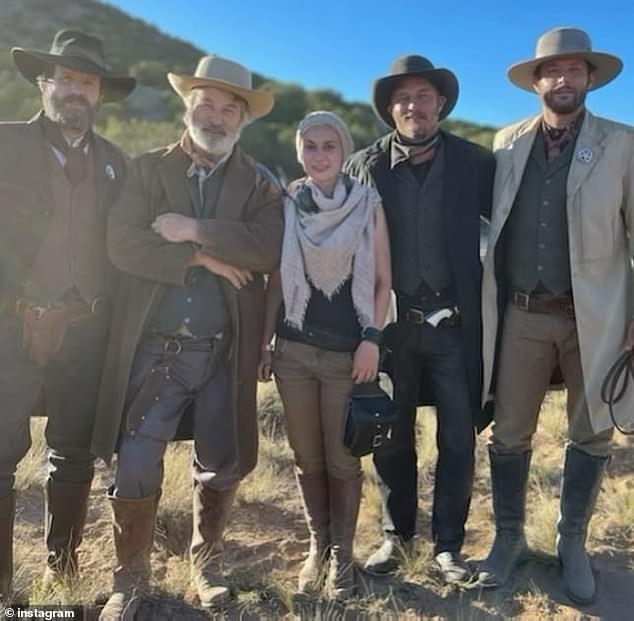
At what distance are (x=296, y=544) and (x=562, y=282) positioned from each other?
7.72 ft

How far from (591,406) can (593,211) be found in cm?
98

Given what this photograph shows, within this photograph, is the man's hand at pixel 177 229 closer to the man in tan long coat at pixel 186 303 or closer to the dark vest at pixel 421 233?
the man in tan long coat at pixel 186 303

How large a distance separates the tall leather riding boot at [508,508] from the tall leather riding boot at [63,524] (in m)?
2.14

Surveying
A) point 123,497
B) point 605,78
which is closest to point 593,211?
point 605,78

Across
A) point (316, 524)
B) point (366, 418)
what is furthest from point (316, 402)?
point (316, 524)

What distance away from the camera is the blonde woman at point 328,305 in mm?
3506

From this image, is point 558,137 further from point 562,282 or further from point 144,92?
point 144,92

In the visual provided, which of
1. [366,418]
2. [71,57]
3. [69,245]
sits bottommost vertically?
[366,418]

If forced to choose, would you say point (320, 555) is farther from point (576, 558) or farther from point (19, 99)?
point (19, 99)

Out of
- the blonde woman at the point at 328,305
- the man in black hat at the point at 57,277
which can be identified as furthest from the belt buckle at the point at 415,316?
the man in black hat at the point at 57,277

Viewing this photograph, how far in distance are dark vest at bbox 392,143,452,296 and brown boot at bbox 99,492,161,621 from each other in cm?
171

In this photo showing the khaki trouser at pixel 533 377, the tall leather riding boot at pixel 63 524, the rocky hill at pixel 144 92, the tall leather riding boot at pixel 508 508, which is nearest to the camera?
the tall leather riding boot at pixel 63 524

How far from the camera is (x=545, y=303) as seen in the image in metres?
3.77

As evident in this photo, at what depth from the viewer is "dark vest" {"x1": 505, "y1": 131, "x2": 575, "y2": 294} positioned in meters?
3.69
